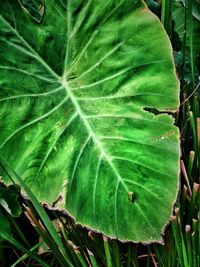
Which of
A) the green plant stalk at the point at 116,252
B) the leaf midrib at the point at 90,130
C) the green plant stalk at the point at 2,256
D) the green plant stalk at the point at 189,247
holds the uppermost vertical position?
the leaf midrib at the point at 90,130

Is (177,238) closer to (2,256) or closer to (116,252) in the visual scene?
(116,252)

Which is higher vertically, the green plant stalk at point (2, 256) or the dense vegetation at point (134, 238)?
the dense vegetation at point (134, 238)

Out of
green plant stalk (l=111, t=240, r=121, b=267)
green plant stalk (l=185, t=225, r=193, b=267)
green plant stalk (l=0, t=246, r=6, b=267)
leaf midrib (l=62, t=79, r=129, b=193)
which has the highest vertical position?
leaf midrib (l=62, t=79, r=129, b=193)

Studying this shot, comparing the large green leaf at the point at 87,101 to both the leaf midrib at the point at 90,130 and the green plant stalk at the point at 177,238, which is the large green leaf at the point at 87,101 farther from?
the green plant stalk at the point at 177,238

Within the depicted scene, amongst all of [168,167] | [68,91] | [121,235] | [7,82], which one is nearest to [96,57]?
[68,91]

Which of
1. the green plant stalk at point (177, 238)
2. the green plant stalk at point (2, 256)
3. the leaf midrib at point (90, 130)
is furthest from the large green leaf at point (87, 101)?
the green plant stalk at point (2, 256)

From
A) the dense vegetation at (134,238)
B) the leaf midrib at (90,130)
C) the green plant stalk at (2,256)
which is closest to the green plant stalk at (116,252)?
the dense vegetation at (134,238)

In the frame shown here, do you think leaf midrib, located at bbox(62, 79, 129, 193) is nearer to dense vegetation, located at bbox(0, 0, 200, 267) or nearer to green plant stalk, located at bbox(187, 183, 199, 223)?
dense vegetation, located at bbox(0, 0, 200, 267)

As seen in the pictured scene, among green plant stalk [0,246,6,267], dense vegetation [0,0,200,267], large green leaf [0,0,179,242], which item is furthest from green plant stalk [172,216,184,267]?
green plant stalk [0,246,6,267]

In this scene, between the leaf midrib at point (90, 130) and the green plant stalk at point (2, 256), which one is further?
the green plant stalk at point (2, 256)

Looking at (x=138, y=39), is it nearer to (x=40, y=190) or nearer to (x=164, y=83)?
(x=164, y=83)
